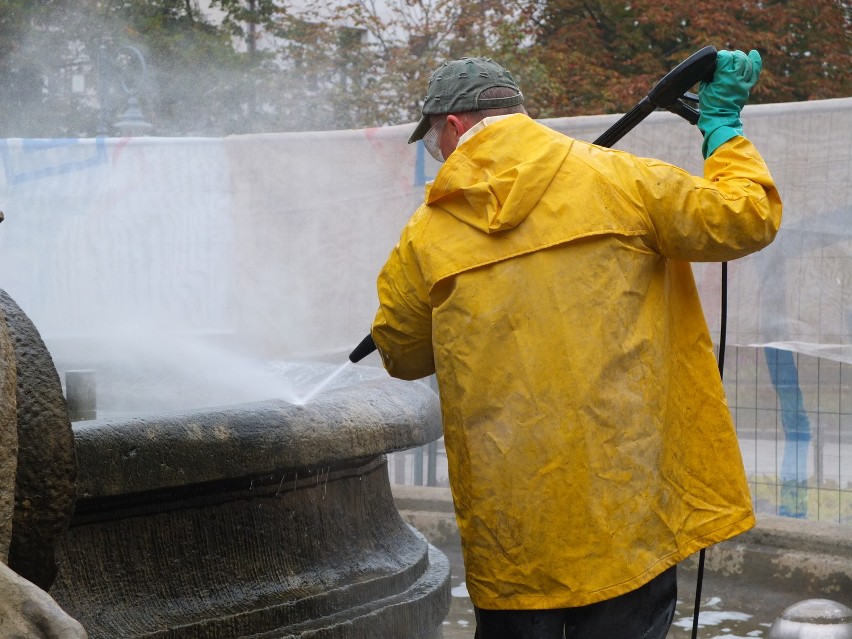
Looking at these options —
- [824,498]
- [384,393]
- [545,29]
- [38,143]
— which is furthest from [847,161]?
[545,29]

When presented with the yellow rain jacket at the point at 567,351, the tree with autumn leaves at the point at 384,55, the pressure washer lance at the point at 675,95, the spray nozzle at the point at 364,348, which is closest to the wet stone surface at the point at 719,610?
the spray nozzle at the point at 364,348

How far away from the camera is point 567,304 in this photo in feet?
7.99

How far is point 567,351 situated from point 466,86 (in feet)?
1.95

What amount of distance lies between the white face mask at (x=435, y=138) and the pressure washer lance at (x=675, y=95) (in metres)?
0.35

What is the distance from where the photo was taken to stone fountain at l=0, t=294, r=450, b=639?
281 centimetres

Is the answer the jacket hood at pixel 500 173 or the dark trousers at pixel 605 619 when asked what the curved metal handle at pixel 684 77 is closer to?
the jacket hood at pixel 500 173

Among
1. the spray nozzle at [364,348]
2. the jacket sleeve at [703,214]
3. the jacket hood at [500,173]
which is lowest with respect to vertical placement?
the spray nozzle at [364,348]

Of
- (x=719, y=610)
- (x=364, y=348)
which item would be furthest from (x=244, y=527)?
(x=719, y=610)

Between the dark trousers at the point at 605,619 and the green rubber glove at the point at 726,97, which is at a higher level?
the green rubber glove at the point at 726,97

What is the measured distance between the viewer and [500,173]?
2473 mm

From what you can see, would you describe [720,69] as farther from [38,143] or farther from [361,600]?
[38,143]

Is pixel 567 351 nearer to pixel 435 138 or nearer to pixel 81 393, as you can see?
pixel 435 138

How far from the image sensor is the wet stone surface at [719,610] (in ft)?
15.6

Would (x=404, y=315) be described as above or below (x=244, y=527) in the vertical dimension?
above
